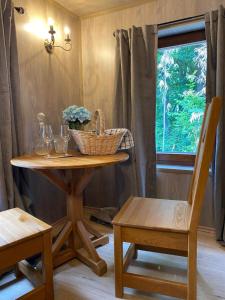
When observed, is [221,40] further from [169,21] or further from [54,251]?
[54,251]

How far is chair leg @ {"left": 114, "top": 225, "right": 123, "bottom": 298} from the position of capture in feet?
4.31

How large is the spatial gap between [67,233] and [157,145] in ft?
4.09

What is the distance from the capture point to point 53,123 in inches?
88.5

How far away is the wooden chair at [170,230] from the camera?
114 cm

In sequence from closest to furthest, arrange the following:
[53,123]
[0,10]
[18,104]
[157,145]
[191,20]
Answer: [0,10] → [18,104] → [191,20] → [53,123] → [157,145]

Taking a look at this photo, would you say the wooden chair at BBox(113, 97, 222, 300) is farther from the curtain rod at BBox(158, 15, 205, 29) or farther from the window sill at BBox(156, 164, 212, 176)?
the curtain rod at BBox(158, 15, 205, 29)

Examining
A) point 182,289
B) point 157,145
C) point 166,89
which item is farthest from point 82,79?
point 182,289

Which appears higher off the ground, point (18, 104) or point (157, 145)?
point (18, 104)

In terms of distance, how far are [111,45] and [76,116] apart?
1003 mm

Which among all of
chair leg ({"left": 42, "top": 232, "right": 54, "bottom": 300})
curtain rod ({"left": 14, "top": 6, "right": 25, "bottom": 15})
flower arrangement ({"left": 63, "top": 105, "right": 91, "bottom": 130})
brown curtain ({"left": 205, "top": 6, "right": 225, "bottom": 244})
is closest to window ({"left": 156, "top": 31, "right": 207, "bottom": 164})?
brown curtain ({"left": 205, "top": 6, "right": 225, "bottom": 244})

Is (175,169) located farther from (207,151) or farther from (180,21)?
(180,21)

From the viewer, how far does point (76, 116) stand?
1.79m

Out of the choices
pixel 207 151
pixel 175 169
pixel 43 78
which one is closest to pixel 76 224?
pixel 175 169

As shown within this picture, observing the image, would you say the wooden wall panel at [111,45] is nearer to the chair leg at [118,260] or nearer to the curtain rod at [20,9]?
the curtain rod at [20,9]
